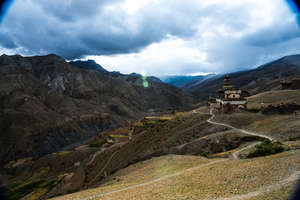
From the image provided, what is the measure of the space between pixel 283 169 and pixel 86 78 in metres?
180

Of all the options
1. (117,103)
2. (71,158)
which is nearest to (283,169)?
(71,158)

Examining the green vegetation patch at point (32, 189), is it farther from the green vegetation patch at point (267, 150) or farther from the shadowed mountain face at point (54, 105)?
the green vegetation patch at point (267, 150)

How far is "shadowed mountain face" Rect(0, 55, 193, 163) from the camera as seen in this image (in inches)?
3605

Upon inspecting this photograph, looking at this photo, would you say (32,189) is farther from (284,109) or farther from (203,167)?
(284,109)

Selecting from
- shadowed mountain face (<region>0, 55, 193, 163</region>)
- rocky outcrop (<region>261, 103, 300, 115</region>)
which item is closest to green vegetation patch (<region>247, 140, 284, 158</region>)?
rocky outcrop (<region>261, 103, 300, 115</region>)

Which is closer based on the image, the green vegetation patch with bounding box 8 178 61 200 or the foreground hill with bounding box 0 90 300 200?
the foreground hill with bounding box 0 90 300 200

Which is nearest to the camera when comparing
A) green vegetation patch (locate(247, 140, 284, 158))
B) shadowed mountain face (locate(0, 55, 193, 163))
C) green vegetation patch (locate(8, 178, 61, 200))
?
green vegetation patch (locate(247, 140, 284, 158))

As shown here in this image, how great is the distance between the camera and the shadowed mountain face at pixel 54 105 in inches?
3605

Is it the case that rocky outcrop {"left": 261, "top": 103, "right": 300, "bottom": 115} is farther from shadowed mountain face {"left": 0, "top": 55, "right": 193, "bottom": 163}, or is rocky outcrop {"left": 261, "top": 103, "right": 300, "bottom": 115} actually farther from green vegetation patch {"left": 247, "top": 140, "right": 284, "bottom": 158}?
shadowed mountain face {"left": 0, "top": 55, "right": 193, "bottom": 163}

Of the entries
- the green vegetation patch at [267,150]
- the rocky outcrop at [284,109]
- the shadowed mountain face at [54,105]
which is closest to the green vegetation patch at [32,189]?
the shadowed mountain face at [54,105]

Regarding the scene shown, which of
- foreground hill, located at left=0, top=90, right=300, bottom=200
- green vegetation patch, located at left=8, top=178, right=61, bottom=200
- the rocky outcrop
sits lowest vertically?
green vegetation patch, located at left=8, top=178, right=61, bottom=200

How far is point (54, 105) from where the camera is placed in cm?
12544

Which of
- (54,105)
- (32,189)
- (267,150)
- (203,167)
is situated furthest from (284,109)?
(54,105)

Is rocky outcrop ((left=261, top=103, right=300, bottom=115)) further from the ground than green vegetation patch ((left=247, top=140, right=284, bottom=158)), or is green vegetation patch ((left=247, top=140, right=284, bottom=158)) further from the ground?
rocky outcrop ((left=261, top=103, right=300, bottom=115))
